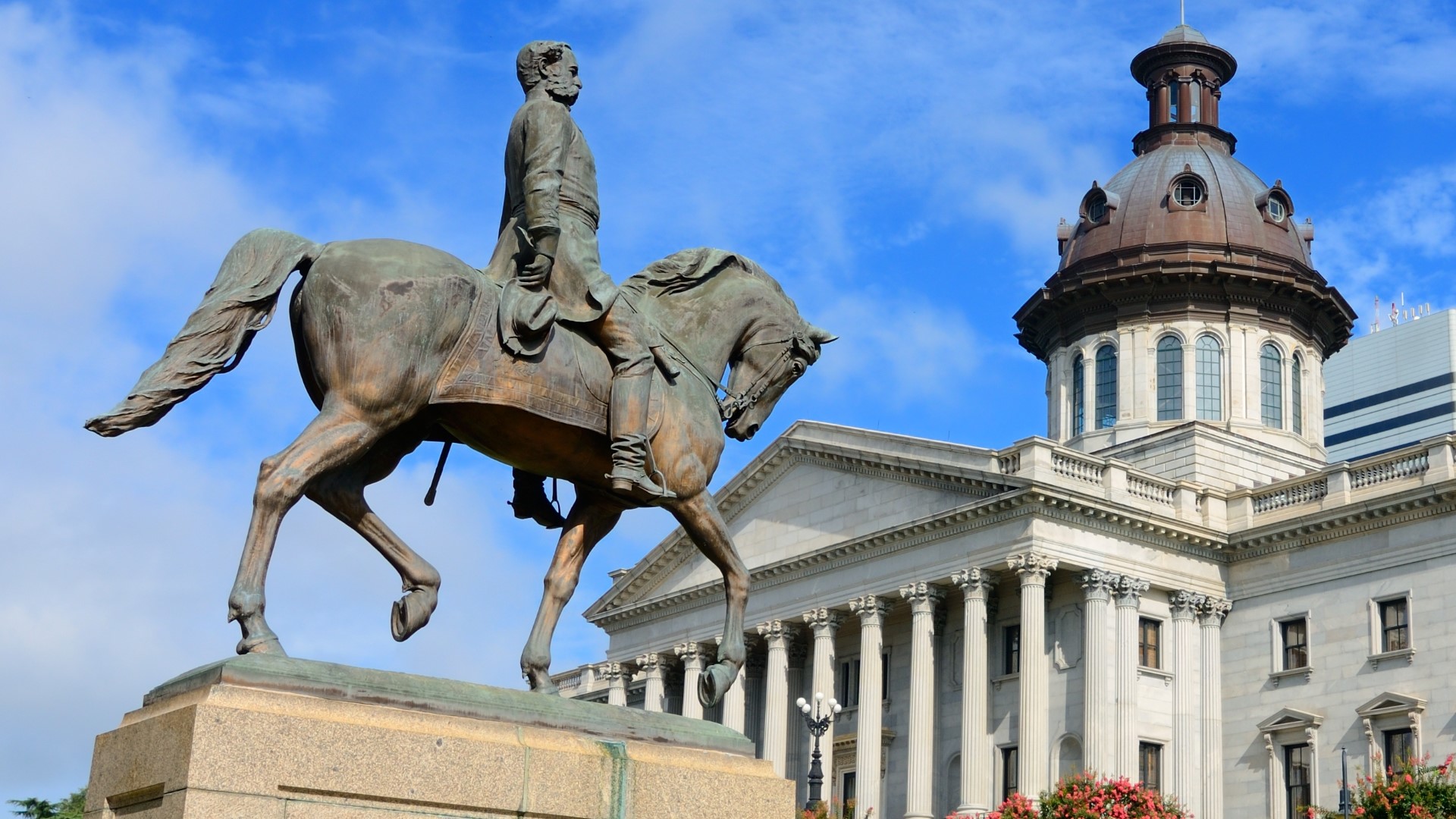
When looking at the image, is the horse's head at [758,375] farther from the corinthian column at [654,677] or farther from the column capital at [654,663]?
the column capital at [654,663]

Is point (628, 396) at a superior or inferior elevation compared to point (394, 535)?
superior

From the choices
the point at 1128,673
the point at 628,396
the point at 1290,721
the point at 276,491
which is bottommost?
the point at 276,491

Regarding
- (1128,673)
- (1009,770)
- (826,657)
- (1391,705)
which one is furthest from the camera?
(826,657)

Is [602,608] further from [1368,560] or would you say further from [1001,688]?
[1368,560]

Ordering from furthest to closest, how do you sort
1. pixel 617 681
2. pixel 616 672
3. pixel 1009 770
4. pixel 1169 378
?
pixel 616 672, pixel 617 681, pixel 1169 378, pixel 1009 770

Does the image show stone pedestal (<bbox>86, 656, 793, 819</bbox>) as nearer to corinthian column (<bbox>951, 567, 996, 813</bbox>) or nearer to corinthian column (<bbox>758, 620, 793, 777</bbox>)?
corinthian column (<bbox>951, 567, 996, 813</bbox>)

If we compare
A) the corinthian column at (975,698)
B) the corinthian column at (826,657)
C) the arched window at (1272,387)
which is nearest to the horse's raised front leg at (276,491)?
the corinthian column at (975,698)

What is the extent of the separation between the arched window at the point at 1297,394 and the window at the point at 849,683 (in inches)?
677

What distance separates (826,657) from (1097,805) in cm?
1955

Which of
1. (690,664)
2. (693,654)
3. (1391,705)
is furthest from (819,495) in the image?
(1391,705)

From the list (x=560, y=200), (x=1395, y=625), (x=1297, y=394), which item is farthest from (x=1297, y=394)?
(x=560, y=200)

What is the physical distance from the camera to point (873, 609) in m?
56.0

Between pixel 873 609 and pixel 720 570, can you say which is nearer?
pixel 720 570

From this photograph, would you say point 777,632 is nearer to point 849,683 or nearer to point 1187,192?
point 849,683
